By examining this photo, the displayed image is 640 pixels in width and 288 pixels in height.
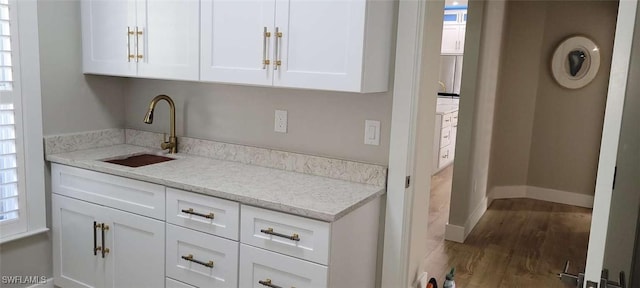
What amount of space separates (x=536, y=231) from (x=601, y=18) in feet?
7.61

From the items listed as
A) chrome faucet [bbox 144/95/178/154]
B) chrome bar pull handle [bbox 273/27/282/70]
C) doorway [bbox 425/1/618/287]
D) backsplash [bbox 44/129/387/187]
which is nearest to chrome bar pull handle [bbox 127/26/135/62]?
chrome faucet [bbox 144/95/178/154]

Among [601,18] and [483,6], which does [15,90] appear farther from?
[601,18]

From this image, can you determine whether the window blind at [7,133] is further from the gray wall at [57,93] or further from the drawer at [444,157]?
the drawer at [444,157]

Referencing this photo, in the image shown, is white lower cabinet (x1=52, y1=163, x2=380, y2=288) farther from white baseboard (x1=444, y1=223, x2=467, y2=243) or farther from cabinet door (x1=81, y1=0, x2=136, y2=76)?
white baseboard (x1=444, y1=223, x2=467, y2=243)

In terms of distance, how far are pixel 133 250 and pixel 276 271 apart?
89cm

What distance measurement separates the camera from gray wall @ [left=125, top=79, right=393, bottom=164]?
242cm

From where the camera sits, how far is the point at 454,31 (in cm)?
753

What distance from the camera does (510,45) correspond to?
17.9 feet

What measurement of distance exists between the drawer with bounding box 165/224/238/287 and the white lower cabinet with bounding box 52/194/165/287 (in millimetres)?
79

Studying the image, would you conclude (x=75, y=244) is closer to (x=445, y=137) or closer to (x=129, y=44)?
(x=129, y=44)

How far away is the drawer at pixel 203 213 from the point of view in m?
2.18

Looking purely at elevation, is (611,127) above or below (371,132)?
above

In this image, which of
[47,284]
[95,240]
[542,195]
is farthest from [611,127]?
[542,195]

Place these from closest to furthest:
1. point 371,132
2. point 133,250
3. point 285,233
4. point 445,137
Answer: point 285,233
point 371,132
point 133,250
point 445,137
